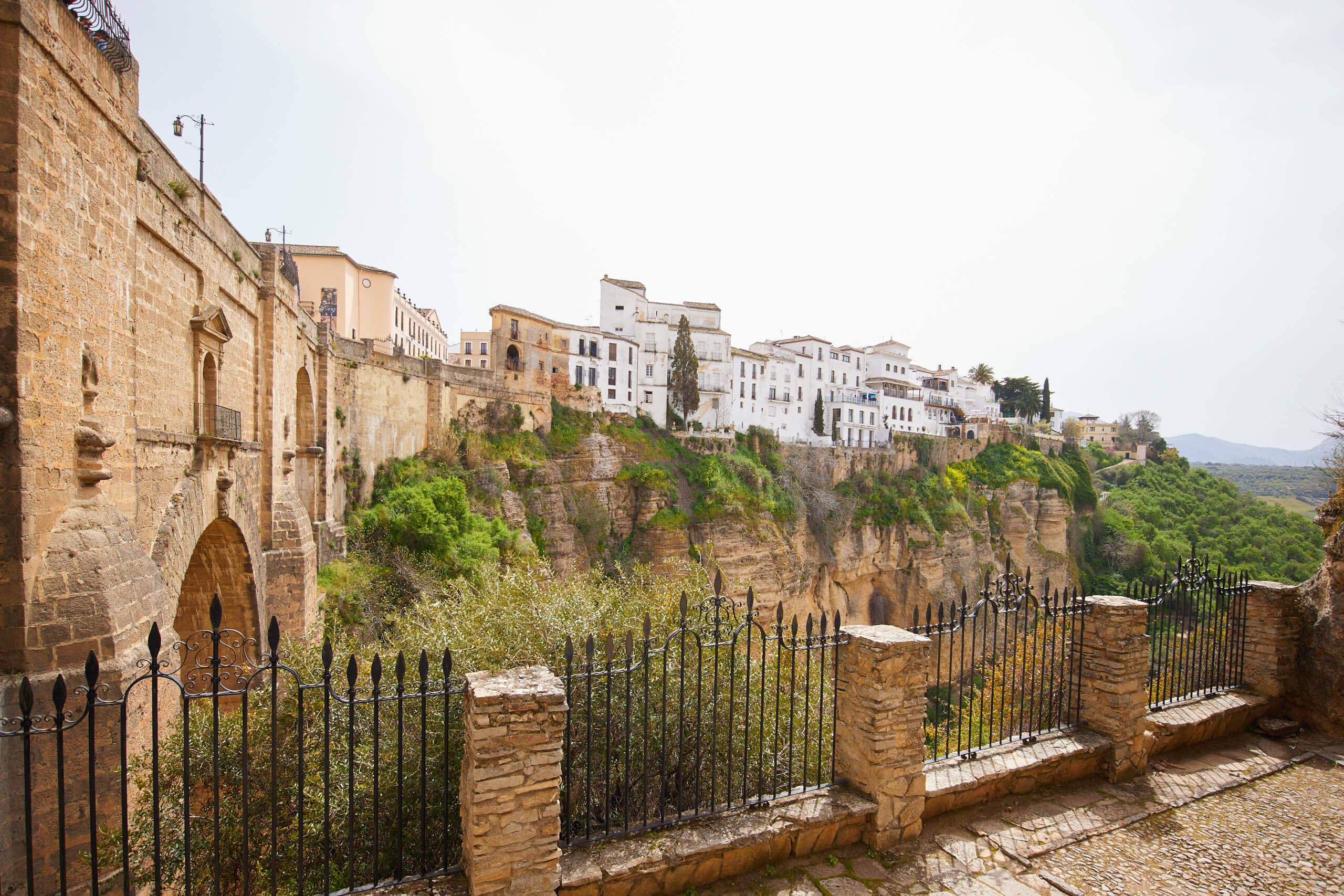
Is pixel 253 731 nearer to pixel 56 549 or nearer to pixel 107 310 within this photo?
pixel 56 549

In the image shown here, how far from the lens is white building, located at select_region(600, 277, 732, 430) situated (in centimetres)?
3791

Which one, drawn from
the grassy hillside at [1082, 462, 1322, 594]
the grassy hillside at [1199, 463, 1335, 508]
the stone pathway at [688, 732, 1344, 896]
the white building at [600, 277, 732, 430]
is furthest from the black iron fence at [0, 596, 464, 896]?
the grassy hillside at [1199, 463, 1335, 508]

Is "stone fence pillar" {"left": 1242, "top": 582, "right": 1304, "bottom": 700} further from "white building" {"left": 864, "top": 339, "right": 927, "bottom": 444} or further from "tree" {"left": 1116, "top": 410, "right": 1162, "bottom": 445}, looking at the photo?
"tree" {"left": 1116, "top": 410, "right": 1162, "bottom": 445}

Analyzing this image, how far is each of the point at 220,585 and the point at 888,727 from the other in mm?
10975

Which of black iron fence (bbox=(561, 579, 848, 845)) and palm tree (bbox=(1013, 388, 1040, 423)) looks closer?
black iron fence (bbox=(561, 579, 848, 845))

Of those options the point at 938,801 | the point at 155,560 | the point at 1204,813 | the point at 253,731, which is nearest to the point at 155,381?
the point at 155,560

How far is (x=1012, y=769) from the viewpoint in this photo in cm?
530

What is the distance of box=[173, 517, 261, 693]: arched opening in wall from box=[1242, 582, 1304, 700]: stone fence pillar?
44.3 ft

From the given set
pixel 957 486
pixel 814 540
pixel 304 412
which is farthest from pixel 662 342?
pixel 304 412

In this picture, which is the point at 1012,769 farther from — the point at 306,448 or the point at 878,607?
the point at 878,607

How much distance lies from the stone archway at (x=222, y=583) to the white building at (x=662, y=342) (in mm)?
26549

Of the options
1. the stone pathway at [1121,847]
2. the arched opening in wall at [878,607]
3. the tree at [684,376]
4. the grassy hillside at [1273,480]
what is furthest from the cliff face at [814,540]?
the grassy hillside at [1273,480]

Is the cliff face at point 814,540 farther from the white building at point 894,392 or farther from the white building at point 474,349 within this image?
the white building at point 474,349

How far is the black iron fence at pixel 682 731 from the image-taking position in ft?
13.7
